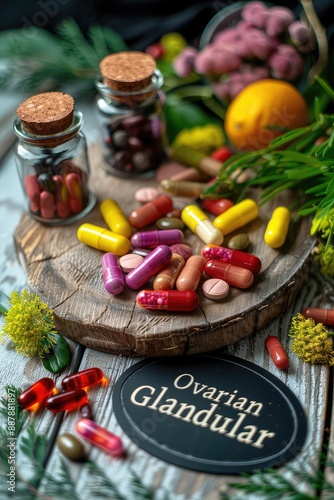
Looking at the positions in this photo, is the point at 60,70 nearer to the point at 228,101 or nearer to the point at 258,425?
the point at 228,101

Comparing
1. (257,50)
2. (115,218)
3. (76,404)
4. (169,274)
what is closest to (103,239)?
(115,218)

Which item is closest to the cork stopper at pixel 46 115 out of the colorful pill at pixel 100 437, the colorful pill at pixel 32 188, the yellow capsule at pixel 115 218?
the colorful pill at pixel 32 188

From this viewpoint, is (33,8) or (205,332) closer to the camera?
(205,332)

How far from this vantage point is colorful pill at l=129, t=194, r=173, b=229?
156 centimetres

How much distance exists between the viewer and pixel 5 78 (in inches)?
85.0

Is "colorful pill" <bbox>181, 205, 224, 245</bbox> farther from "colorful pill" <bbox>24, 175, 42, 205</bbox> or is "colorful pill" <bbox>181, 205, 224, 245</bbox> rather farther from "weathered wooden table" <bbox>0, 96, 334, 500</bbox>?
"colorful pill" <bbox>24, 175, 42, 205</bbox>

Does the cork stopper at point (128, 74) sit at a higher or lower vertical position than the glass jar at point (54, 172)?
higher

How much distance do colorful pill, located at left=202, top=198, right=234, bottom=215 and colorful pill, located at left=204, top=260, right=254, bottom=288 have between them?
0.69ft

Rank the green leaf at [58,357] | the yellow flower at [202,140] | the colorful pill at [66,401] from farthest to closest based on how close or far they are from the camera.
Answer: the yellow flower at [202,140]
the green leaf at [58,357]
the colorful pill at [66,401]

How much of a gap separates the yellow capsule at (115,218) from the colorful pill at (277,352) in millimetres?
423

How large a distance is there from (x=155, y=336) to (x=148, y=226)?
14.3 inches

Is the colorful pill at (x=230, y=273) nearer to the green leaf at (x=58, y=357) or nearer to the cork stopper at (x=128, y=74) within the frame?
the green leaf at (x=58, y=357)

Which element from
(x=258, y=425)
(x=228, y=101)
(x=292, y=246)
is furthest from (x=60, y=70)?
(x=258, y=425)

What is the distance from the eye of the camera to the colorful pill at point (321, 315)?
1410 millimetres
